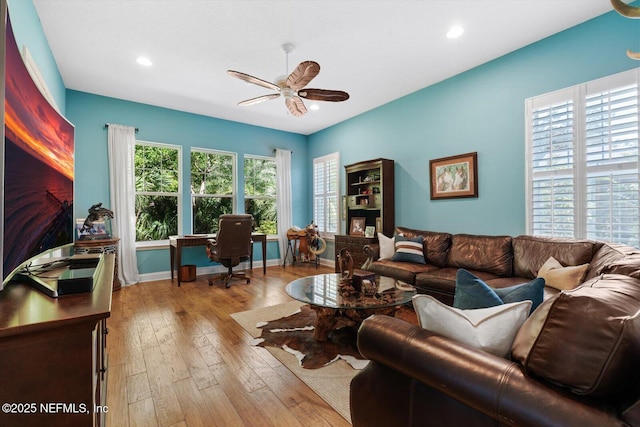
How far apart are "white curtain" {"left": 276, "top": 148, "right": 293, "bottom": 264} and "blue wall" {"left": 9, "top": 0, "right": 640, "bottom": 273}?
467mm

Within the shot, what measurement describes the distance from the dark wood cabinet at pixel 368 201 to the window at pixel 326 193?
64cm

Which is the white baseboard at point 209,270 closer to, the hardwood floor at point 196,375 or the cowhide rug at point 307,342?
the hardwood floor at point 196,375

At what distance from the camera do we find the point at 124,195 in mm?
4723

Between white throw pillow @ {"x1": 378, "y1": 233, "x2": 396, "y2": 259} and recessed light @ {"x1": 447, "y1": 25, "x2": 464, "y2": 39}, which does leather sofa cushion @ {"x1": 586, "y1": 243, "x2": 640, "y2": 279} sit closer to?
white throw pillow @ {"x1": 378, "y1": 233, "x2": 396, "y2": 259}

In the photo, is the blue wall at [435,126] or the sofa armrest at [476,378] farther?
the blue wall at [435,126]

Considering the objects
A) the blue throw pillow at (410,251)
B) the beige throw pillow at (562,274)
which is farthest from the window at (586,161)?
the blue throw pillow at (410,251)

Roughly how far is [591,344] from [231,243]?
440cm

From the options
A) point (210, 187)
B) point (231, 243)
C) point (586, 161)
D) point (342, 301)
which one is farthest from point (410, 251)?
point (210, 187)

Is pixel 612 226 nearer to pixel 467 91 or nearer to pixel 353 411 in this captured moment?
pixel 467 91

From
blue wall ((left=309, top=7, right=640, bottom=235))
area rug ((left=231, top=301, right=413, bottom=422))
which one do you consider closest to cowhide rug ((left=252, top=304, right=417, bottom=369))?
area rug ((left=231, top=301, right=413, bottom=422))

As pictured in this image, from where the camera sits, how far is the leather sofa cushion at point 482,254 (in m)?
3.24

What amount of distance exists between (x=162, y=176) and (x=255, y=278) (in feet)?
8.06

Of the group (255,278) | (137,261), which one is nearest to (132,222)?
(137,261)

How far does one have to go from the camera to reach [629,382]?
0.75 meters
